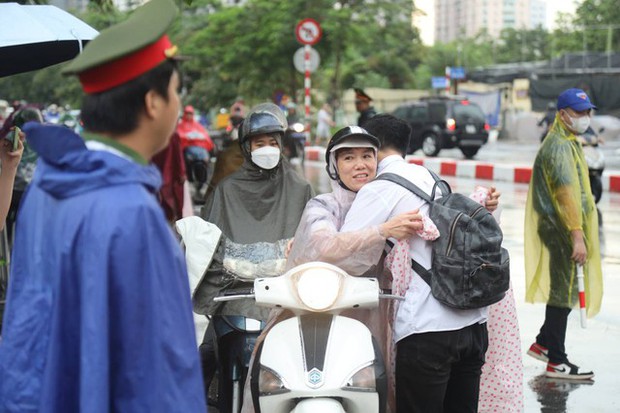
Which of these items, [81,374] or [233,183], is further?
[233,183]

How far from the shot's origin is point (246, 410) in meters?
4.04

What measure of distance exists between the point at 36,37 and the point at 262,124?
1.23 m

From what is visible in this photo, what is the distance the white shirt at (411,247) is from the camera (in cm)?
390

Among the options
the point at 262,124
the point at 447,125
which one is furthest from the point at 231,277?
the point at 447,125

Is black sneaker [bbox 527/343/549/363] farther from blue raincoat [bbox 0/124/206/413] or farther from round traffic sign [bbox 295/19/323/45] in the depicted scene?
round traffic sign [bbox 295/19/323/45]

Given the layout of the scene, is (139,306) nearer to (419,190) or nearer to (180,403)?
(180,403)

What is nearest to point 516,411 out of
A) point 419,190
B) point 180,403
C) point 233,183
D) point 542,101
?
point 419,190

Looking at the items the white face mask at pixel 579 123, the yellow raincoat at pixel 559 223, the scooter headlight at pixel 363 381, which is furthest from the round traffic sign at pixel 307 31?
the scooter headlight at pixel 363 381

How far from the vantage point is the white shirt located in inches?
153

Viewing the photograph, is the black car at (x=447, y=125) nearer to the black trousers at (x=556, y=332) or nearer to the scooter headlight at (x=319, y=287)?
the black trousers at (x=556, y=332)

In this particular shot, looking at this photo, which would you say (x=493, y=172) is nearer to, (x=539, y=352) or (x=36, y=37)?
(x=539, y=352)

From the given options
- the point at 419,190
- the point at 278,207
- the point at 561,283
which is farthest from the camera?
the point at 561,283

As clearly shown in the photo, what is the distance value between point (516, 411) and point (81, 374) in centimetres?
277

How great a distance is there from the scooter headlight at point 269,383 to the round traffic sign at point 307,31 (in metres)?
18.3
